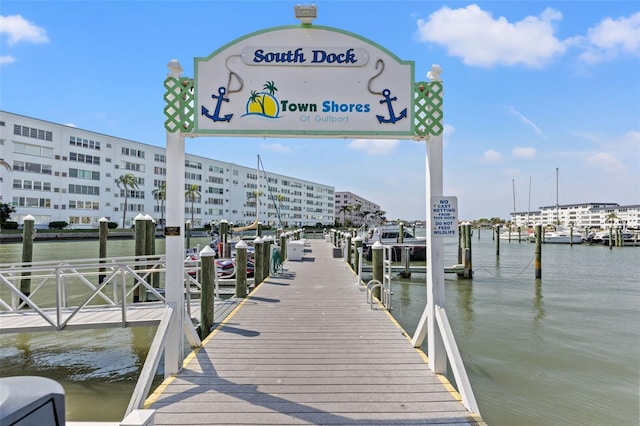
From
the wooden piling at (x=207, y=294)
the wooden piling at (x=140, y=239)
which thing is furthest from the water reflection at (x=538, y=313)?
the wooden piling at (x=140, y=239)

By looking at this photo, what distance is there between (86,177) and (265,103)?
6146cm

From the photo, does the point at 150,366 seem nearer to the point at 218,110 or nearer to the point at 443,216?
the point at 218,110

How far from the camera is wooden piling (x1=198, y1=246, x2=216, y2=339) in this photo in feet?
24.4

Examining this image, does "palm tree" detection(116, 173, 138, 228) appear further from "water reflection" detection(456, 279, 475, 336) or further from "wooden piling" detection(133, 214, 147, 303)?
"water reflection" detection(456, 279, 475, 336)

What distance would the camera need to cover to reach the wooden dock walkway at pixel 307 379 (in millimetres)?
3824

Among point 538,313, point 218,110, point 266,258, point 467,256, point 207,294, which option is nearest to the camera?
point 218,110

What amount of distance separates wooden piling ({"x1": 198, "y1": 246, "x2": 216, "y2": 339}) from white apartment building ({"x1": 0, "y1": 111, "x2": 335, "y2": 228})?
28.3 metres

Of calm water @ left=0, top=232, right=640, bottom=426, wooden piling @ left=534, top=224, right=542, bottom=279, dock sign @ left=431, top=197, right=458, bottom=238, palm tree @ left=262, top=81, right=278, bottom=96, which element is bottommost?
calm water @ left=0, top=232, right=640, bottom=426

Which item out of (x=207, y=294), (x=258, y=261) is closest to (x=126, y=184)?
(x=258, y=261)

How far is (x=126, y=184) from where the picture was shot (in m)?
60.2

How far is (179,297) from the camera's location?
4965 millimetres

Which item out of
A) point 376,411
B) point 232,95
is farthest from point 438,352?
point 232,95

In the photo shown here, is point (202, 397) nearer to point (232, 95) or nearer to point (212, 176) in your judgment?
point (232, 95)

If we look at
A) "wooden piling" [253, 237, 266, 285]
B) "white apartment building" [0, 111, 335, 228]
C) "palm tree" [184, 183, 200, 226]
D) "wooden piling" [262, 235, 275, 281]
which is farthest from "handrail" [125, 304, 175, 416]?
"palm tree" [184, 183, 200, 226]
